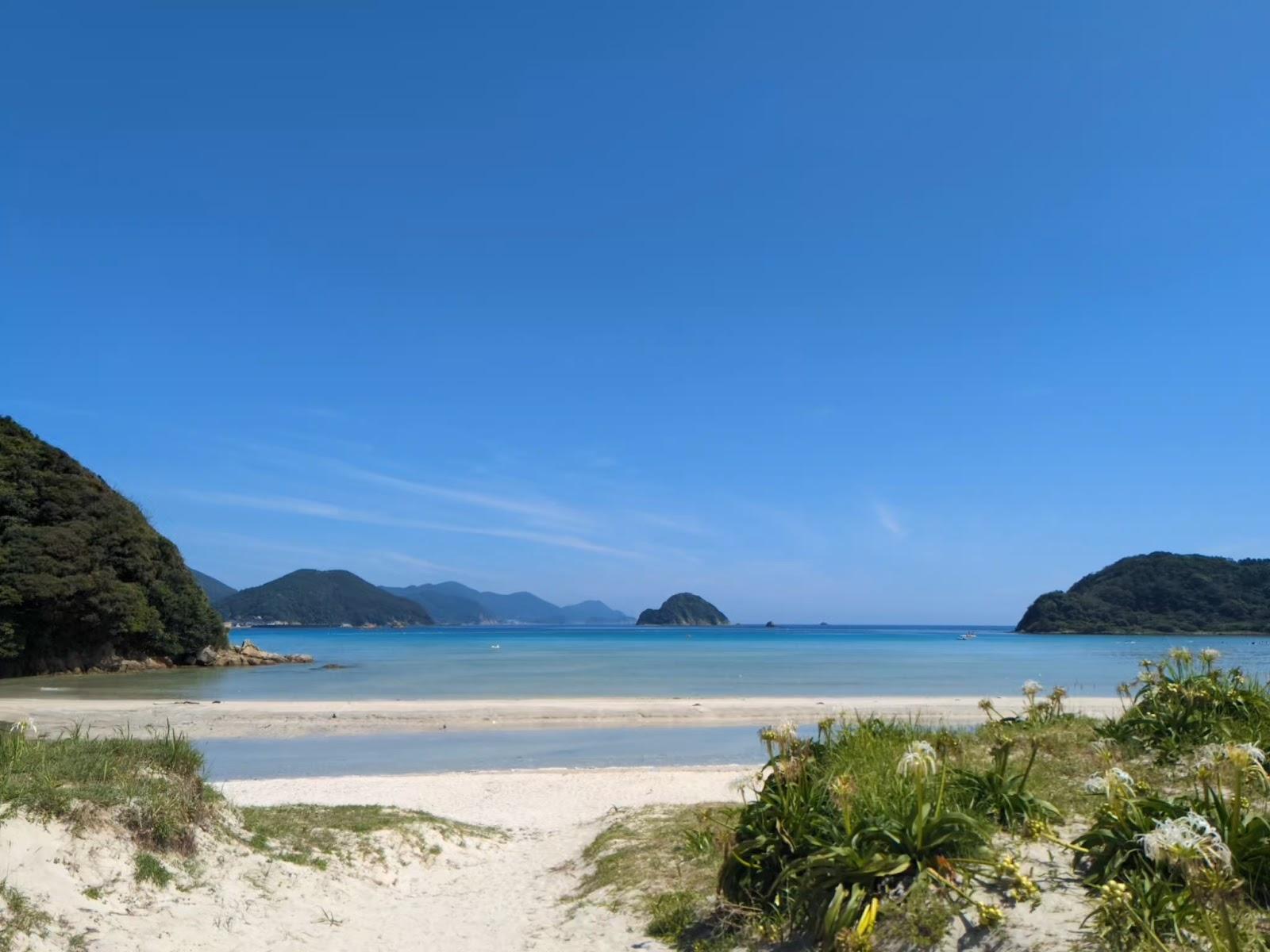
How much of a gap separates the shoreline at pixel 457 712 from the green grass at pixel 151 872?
54.2ft

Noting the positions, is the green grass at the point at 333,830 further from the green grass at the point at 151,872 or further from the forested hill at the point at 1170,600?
the forested hill at the point at 1170,600

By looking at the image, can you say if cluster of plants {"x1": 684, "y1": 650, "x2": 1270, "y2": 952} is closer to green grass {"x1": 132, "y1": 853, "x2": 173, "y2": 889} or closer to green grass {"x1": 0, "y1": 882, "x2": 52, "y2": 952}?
green grass {"x1": 132, "y1": 853, "x2": 173, "y2": 889}

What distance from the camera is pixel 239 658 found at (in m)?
61.6

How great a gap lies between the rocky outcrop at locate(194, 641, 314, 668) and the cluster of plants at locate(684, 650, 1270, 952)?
59.9m

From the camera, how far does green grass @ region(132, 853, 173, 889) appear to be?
7289 mm

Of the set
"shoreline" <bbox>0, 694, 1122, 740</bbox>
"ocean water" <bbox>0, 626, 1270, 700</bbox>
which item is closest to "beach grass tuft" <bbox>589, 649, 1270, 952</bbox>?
"shoreline" <bbox>0, 694, 1122, 740</bbox>

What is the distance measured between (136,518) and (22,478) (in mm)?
7287

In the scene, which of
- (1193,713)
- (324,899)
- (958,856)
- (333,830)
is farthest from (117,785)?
(1193,713)

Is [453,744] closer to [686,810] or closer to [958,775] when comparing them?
[686,810]

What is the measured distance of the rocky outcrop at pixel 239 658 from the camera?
192ft

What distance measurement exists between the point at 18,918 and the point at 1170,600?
15950cm

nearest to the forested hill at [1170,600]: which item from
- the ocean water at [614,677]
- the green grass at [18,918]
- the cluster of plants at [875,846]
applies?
the ocean water at [614,677]

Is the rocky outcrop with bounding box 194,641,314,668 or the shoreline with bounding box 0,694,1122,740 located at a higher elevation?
the shoreline with bounding box 0,694,1122,740

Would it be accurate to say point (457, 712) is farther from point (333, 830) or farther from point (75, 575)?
point (75, 575)
